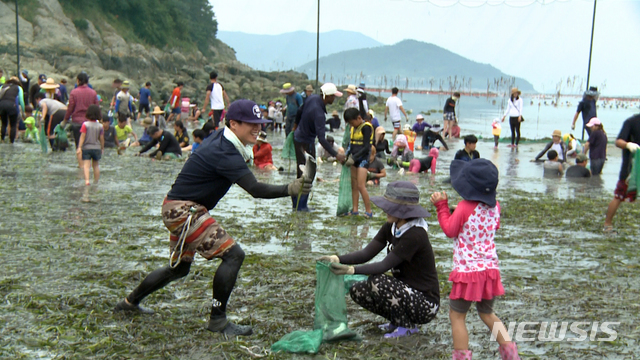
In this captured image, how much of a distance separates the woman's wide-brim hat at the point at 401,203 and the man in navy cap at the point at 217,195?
1.98 feet

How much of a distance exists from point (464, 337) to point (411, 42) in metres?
113

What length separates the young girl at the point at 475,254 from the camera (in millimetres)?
4133

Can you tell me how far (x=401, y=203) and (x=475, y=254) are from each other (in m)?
0.71

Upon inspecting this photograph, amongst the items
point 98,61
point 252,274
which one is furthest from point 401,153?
point 98,61

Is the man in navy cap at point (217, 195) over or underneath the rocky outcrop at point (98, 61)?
underneath

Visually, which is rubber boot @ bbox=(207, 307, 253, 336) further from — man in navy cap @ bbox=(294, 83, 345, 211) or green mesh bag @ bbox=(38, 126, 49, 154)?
green mesh bag @ bbox=(38, 126, 49, 154)

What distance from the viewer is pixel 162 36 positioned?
71.6 m

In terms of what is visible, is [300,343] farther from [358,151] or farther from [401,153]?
[401,153]

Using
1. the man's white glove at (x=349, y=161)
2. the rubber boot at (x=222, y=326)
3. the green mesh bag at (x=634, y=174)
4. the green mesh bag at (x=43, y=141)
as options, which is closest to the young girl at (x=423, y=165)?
the man's white glove at (x=349, y=161)

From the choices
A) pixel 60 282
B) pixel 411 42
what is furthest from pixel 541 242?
pixel 411 42

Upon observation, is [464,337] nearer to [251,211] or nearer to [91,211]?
[251,211]

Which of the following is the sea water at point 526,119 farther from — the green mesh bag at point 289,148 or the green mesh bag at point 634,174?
the green mesh bag at point 289,148

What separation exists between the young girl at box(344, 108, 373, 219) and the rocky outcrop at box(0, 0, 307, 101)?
2849cm

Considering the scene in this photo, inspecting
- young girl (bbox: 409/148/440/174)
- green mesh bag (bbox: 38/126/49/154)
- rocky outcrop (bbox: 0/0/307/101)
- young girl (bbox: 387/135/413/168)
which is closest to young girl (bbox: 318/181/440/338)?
young girl (bbox: 409/148/440/174)
